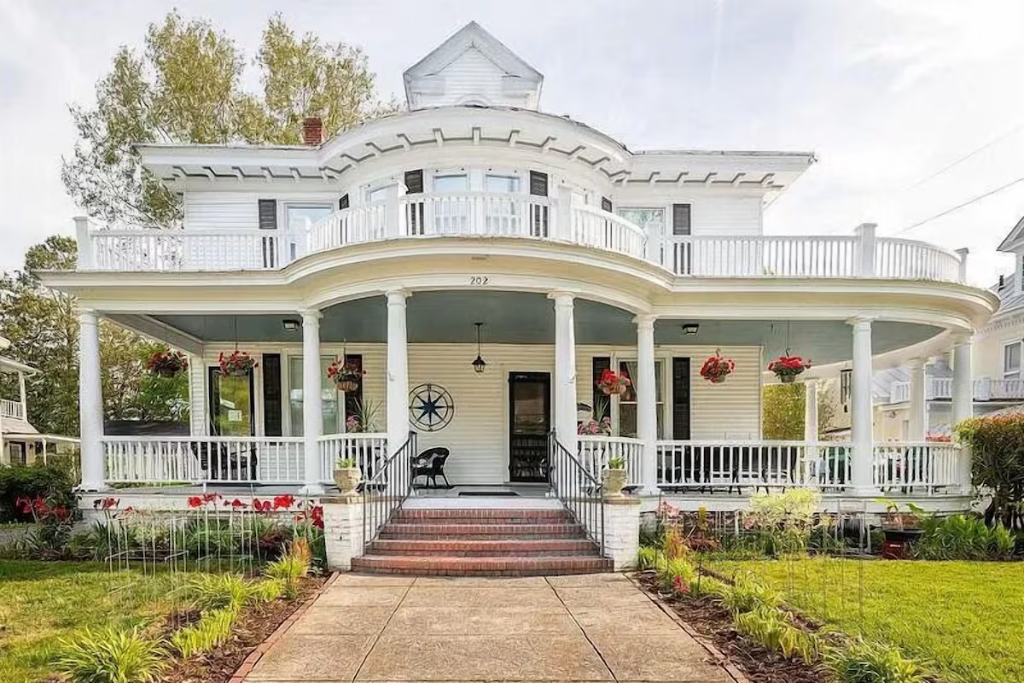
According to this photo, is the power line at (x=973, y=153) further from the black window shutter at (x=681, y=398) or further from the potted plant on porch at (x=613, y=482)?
the potted plant on porch at (x=613, y=482)

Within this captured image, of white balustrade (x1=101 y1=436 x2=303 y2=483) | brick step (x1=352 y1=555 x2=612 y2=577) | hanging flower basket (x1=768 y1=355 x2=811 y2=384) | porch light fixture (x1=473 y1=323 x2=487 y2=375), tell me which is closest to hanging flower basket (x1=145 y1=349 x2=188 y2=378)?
white balustrade (x1=101 y1=436 x2=303 y2=483)

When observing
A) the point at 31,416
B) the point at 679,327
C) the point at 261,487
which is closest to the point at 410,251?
the point at 261,487

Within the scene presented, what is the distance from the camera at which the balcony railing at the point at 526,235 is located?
9.66 m

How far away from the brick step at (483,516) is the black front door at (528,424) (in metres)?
4.84

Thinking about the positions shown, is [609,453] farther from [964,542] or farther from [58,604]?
[58,604]

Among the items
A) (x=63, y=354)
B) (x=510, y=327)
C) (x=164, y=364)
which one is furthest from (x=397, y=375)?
(x=63, y=354)

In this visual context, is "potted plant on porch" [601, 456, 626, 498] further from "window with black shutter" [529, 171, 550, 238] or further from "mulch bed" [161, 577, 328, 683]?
"mulch bed" [161, 577, 328, 683]

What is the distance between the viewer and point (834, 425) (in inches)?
1452

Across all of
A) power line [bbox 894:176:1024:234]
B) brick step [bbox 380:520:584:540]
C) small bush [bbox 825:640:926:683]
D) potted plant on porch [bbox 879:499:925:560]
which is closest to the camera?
small bush [bbox 825:640:926:683]

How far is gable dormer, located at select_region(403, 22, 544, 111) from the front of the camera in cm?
1301

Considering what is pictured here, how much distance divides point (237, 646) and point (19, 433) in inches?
1100

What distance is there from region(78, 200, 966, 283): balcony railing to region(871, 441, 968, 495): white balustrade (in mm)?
2957

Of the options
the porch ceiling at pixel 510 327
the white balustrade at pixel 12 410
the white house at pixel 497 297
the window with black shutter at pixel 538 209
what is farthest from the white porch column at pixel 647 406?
the white balustrade at pixel 12 410

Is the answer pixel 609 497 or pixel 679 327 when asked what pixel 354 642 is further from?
pixel 679 327
